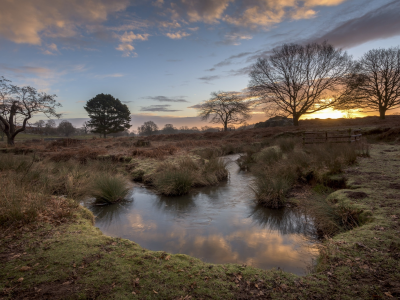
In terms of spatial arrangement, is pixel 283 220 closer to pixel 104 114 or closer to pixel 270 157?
pixel 270 157

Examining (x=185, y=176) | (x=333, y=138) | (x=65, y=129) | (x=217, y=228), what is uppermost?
(x=65, y=129)

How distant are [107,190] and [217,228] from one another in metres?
4.15

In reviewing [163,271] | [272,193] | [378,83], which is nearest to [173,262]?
[163,271]

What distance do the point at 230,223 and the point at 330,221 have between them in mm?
2345

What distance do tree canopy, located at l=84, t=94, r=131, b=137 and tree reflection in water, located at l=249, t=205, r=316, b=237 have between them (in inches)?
1793

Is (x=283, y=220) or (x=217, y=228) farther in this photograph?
(x=283, y=220)

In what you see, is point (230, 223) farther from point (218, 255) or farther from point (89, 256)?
point (89, 256)

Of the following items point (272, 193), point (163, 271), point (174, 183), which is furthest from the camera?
point (174, 183)

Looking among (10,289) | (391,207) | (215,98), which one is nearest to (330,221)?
(391,207)

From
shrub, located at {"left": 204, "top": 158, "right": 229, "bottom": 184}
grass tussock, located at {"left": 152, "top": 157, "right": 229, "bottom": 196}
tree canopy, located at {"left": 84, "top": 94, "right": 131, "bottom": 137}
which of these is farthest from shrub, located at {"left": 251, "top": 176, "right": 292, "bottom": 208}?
tree canopy, located at {"left": 84, "top": 94, "right": 131, "bottom": 137}

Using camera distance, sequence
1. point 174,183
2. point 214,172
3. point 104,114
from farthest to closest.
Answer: point 104,114, point 214,172, point 174,183

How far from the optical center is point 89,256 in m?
3.34

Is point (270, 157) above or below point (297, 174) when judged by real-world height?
above

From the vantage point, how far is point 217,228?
18.8ft
